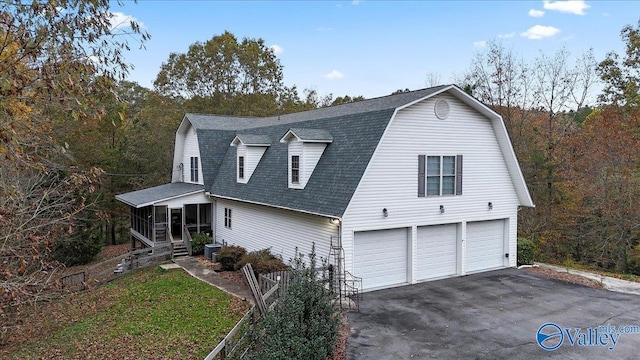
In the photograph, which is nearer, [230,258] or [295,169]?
[295,169]

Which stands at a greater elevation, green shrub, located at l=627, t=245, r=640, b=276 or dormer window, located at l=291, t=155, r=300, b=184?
dormer window, located at l=291, t=155, r=300, b=184

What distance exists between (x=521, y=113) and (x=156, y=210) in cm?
2096

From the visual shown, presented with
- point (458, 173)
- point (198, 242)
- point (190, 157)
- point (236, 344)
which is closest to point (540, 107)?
point (458, 173)

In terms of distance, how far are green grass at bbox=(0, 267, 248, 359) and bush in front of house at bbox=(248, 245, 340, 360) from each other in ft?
7.71

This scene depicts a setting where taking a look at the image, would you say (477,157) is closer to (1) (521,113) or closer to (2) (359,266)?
(2) (359,266)

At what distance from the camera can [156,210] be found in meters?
20.4

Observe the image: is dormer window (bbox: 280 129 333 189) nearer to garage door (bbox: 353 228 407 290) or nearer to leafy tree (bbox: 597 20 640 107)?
garage door (bbox: 353 228 407 290)

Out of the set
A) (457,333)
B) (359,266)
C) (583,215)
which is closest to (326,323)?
(457,333)

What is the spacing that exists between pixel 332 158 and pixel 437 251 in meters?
4.85

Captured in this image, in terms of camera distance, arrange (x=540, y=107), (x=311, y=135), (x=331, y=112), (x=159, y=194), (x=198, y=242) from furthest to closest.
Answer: (x=540, y=107), (x=159, y=194), (x=198, y=242), (x=331, y=112), (x=311, y=135)

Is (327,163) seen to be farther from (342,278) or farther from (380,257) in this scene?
(342,278)

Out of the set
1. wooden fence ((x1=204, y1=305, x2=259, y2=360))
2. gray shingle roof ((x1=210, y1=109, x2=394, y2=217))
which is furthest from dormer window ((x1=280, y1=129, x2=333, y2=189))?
wooden fence ((x1=204, y1=305, x2=259, y2=360))

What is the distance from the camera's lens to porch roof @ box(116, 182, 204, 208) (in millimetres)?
19031

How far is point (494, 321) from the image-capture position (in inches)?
401
